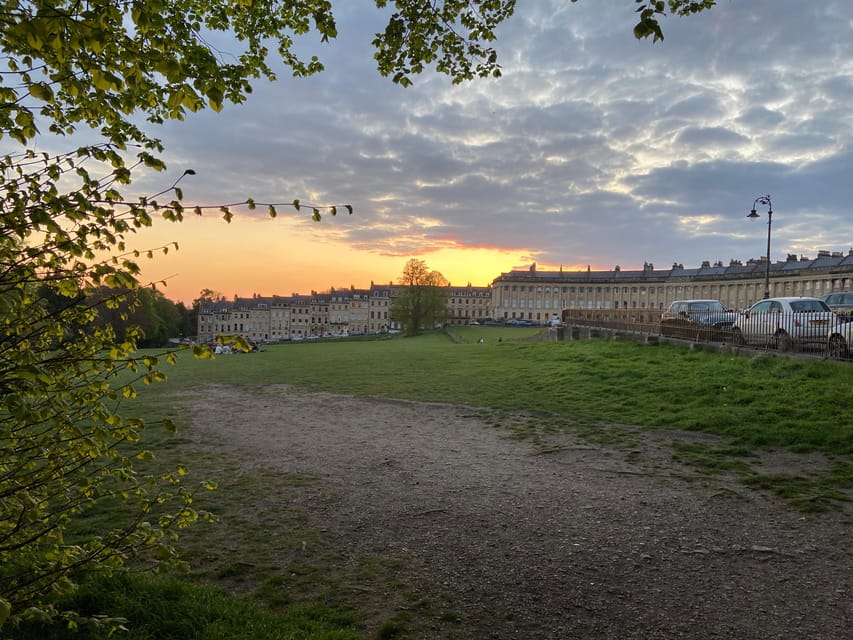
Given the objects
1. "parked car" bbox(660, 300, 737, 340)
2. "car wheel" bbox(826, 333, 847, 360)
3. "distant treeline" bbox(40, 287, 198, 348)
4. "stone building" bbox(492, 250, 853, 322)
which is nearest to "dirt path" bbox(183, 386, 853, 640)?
"distant treeline" bbox(40, 287, 198, 348)

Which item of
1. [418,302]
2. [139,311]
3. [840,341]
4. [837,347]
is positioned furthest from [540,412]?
[418,302]

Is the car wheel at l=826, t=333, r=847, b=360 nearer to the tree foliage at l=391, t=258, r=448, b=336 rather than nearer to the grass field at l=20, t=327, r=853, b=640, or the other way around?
the grass field at l=20, t=327, r=853, b=640

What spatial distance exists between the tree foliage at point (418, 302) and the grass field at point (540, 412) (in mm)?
60694

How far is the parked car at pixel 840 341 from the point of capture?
1550 cm

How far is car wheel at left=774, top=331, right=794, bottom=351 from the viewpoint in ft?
58.0

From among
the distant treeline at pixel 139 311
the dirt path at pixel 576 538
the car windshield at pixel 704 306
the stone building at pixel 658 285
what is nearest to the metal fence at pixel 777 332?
the car windshield at pixel 704 306

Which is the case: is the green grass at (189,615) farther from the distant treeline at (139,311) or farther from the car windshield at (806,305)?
the car windshield at (806,305)

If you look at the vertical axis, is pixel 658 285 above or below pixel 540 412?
above

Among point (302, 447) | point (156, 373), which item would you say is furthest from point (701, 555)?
point (302, 447)

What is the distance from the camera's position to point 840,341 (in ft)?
52.0

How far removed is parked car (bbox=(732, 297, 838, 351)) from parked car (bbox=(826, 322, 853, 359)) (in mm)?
234

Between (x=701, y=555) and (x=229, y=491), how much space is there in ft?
19.8

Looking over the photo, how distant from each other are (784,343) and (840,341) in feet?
6.73

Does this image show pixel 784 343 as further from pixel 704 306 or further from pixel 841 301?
pixel 704 306
